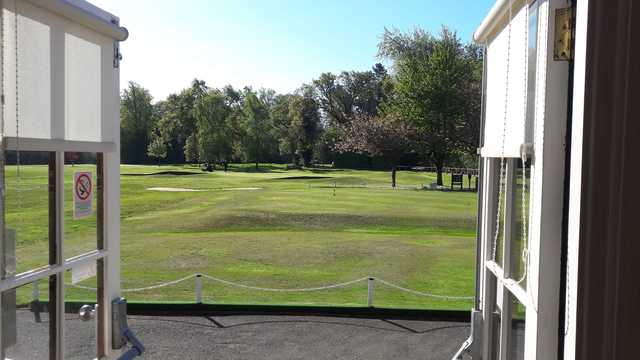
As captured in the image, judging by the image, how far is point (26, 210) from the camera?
8.70 ft

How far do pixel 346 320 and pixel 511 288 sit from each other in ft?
19.2

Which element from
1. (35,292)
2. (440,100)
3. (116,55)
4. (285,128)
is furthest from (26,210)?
(285,128)

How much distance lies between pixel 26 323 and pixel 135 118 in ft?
163

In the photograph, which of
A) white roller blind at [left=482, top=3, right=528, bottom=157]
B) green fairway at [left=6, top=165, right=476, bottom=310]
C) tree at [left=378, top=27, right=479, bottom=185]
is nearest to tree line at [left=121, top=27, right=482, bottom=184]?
tree at [left=378, top=27, right=479, bottom=185]

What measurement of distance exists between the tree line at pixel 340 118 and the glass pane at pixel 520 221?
40654 mm

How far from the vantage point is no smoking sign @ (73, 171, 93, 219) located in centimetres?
311

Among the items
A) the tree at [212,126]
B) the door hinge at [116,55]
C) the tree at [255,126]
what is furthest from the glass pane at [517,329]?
the tree at [255,126]

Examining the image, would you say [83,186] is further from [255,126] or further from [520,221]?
[255,126]

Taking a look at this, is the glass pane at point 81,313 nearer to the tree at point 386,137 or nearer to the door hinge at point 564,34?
the door hinge at point 564,34

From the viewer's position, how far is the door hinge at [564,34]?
64.5 inches

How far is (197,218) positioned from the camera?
72.1 ft

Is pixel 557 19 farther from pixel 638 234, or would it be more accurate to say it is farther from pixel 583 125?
pixel 638 234

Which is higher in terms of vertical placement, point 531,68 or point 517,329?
point 531,68

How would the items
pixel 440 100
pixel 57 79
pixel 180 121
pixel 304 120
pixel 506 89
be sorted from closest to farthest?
pixel 506 89 → pixel 57 79 → pixel 440 100 → pixel 180 121 → pixel 304 120
